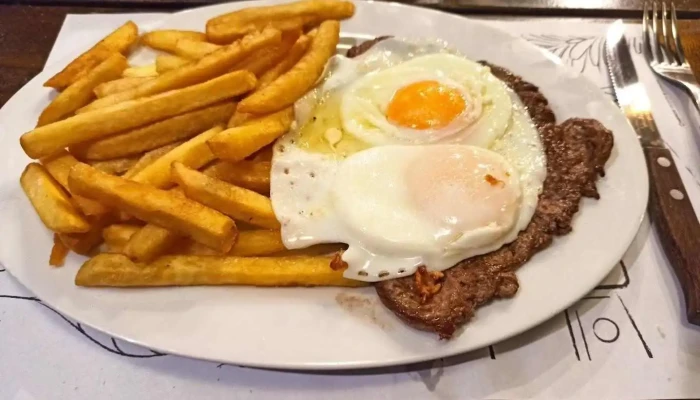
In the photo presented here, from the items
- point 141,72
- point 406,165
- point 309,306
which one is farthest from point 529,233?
point 141,72

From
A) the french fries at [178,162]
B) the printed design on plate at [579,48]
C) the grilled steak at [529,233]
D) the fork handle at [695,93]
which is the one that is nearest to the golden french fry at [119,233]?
the french fries at [178,162]

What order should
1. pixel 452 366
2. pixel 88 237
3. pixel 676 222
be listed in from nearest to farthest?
1. pixel 452 366
2. pixel 88 237
3. pixel 676 222

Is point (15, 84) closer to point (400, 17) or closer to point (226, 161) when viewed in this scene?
point (226, 161)

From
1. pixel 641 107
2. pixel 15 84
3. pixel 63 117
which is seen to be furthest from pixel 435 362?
pixel 15 84

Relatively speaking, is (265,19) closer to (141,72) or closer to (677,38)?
(141,72)

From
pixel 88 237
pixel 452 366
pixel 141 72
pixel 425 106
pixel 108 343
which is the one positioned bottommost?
pixel 108 343

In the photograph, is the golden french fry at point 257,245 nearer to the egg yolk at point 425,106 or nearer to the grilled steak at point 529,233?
the grilled steak at point 529,233

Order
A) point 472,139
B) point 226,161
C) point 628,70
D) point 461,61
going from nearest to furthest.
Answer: point 226,161, point 472,139, point 461,61, point 628,70
